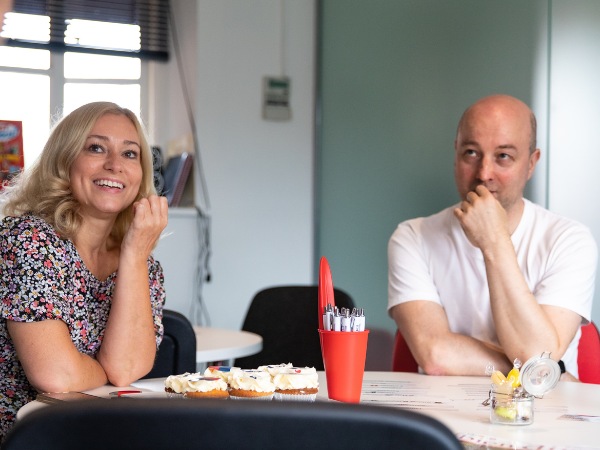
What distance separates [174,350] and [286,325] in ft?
3.59

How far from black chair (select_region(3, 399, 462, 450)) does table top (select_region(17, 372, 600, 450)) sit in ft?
1.17

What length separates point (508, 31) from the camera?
Result: 342 cm

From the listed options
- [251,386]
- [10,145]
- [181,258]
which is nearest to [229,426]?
[251,386]

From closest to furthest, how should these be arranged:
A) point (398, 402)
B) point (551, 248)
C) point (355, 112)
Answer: point (398, 402) < point (551, 248) < point (355, 112)

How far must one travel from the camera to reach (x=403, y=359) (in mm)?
2557

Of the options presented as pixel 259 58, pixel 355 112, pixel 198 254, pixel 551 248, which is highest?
pixel 259 58

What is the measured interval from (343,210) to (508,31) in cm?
146

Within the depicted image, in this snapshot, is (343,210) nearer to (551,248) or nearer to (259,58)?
(259,58)

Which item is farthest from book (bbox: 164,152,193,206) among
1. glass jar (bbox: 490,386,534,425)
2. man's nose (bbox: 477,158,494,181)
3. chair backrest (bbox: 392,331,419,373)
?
glass jar (bbox: 490,386,534,425)

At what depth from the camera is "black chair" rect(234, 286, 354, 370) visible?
313 cm

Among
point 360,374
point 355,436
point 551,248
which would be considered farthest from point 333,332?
point 551,248

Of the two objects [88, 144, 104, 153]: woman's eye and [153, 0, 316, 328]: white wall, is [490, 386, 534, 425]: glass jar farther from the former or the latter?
[153, 0, 316, 328]: white wall

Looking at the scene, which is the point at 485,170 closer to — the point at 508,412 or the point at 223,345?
the point at 223,345

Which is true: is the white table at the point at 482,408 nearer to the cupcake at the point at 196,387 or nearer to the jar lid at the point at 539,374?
the jar lid at the point at 539,374
